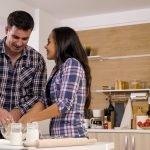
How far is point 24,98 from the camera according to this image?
6.86ft

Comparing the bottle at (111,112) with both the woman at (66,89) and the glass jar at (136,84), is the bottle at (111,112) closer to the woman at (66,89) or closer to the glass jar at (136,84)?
the glass jar at (136,84)

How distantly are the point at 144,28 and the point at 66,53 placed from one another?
11.3ft

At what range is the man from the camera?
2.04 metres

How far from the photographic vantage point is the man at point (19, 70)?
80.3 inches

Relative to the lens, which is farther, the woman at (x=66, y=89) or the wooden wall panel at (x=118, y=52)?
the wooden wall panel at (x=118, y=52)

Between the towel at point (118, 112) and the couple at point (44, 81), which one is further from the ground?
the couple at point (44, 81)

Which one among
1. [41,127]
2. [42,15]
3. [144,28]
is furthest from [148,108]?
[42,15]

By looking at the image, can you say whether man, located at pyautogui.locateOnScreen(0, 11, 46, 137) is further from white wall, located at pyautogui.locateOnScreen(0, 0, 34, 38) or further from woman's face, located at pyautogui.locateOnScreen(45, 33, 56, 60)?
white wall, located at pyautogui.locateOnScreen(0, 0, 34, 38)

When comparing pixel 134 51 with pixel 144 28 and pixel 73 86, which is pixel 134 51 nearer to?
pixel 144 28

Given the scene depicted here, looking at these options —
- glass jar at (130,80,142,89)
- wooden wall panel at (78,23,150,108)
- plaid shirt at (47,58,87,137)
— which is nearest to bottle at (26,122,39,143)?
plaid shirt at (47,58,87,137)

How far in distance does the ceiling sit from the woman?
2950 millimetres

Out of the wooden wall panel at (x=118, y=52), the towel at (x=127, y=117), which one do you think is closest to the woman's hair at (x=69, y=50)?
the towel at (x=127, y=117)

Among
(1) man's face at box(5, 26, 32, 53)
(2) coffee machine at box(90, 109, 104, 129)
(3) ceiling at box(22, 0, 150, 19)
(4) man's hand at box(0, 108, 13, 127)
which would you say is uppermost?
(3) ceiling at box(22, 0, 150, 19)

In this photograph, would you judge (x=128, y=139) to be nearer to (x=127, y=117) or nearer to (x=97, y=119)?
(x=127, y=117)
